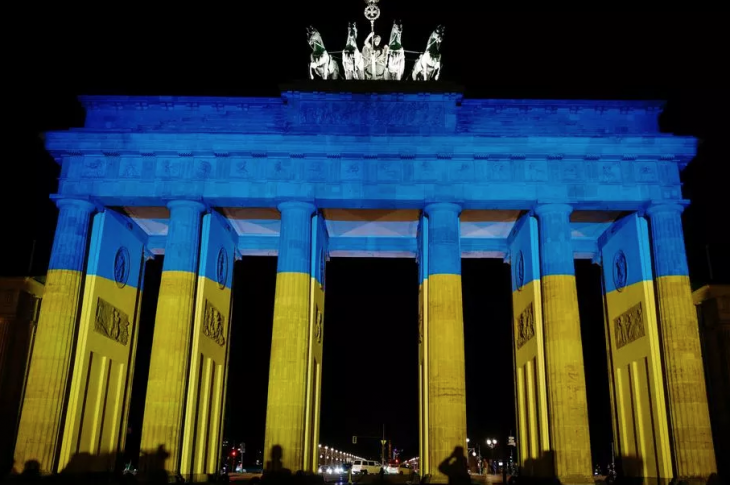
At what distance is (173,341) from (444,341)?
11.3 meters

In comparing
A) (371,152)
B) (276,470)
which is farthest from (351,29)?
(276,470)

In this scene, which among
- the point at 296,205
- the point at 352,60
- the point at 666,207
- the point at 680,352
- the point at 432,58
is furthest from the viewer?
the point at 352,60

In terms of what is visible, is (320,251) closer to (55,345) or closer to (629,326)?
(55,345)

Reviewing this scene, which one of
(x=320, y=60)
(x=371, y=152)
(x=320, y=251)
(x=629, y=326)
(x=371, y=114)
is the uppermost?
(x=320, y=60)

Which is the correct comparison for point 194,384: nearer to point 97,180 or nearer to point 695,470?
point 97,180

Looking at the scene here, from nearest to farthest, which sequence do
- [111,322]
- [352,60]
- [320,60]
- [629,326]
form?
[629,326] < [111,322] < [320,60] < [352,60]

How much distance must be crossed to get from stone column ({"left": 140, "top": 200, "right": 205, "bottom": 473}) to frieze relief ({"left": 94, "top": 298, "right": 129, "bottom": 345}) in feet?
11.7

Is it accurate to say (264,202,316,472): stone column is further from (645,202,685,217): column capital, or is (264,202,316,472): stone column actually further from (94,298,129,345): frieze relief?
(645,202,685,217): column capital

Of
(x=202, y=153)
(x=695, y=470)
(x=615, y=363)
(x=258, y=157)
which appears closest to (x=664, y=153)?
(x=615, y=363)

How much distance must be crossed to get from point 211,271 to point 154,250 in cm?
702

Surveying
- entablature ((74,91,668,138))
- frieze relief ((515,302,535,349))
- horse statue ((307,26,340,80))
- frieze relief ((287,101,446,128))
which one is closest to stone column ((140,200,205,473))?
entablature ((74,91,668,138))

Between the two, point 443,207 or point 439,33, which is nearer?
point 443,207

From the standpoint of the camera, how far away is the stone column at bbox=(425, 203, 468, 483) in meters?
24.8

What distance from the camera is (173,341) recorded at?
84.9 feet
